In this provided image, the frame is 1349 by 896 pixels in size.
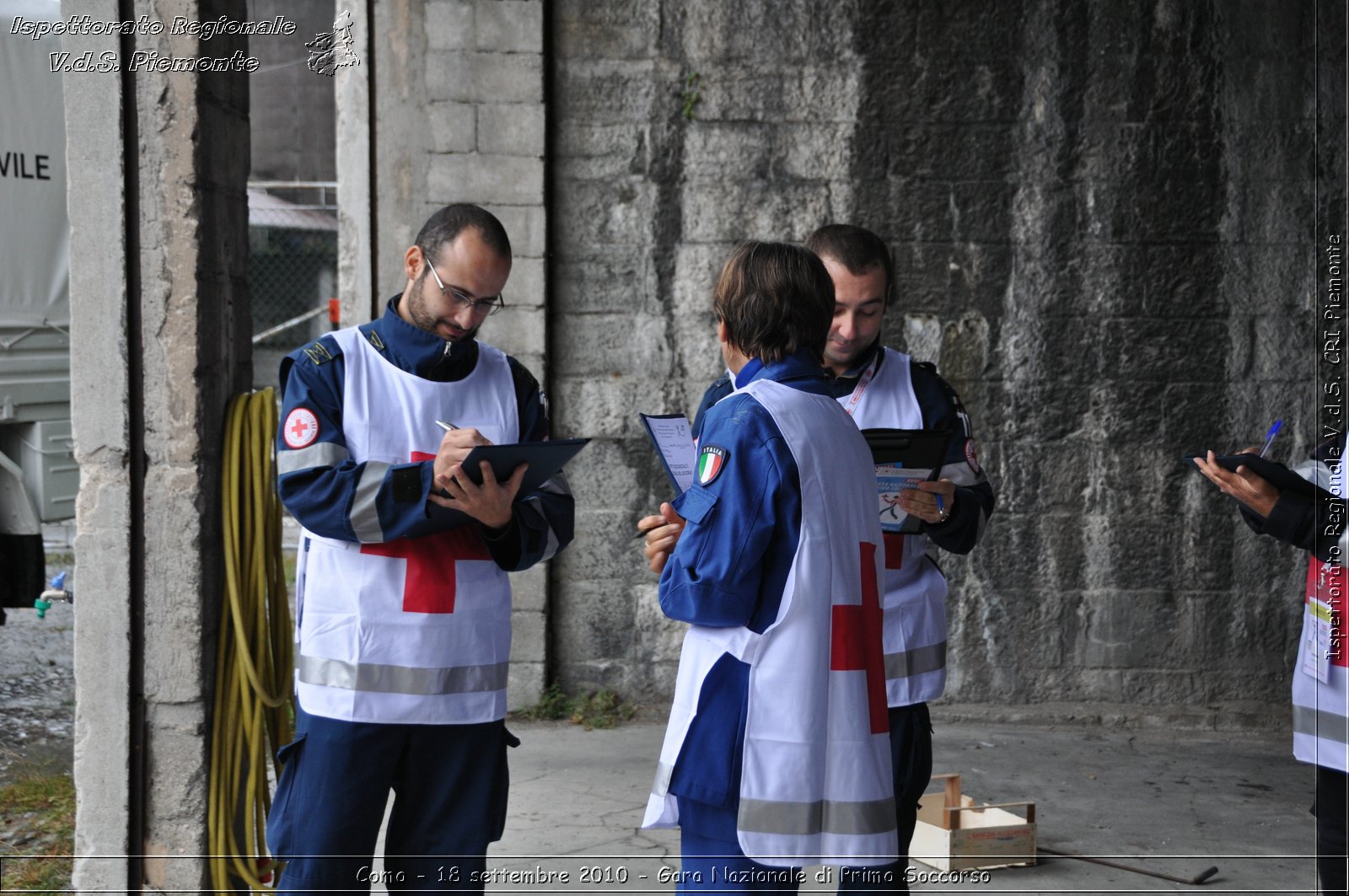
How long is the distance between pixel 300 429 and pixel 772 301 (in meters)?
1.14

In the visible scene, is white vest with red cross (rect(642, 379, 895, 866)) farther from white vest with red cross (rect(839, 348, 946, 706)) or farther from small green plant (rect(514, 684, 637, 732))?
small green plant (rect(514, 684, 637, 732))

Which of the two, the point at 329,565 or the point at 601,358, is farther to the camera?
the point at 601,358

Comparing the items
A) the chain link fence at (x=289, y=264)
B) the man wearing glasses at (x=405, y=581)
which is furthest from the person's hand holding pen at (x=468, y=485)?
the chain link fence at (x=289, y=264)

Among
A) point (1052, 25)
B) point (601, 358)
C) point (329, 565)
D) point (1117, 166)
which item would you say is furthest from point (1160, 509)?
point (329, 565)

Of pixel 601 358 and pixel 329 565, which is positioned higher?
pixel 601 358

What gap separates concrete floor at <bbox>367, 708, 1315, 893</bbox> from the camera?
4.17 meters

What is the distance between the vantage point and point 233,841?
11.2ft

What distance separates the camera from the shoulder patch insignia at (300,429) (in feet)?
9.11

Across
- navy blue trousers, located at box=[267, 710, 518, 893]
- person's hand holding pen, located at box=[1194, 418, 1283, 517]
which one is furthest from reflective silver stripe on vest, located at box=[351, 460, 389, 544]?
person's hand holding pen, located at box=[1194, 418, 1283, 517]

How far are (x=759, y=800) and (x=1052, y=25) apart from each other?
4635 mm

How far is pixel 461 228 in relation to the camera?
2.89m

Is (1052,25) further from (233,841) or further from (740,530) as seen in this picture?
(233,841)

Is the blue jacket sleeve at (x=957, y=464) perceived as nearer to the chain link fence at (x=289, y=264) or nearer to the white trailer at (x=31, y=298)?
the white trailer at (x=31, y=298)

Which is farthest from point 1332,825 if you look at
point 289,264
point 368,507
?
point 289,264
